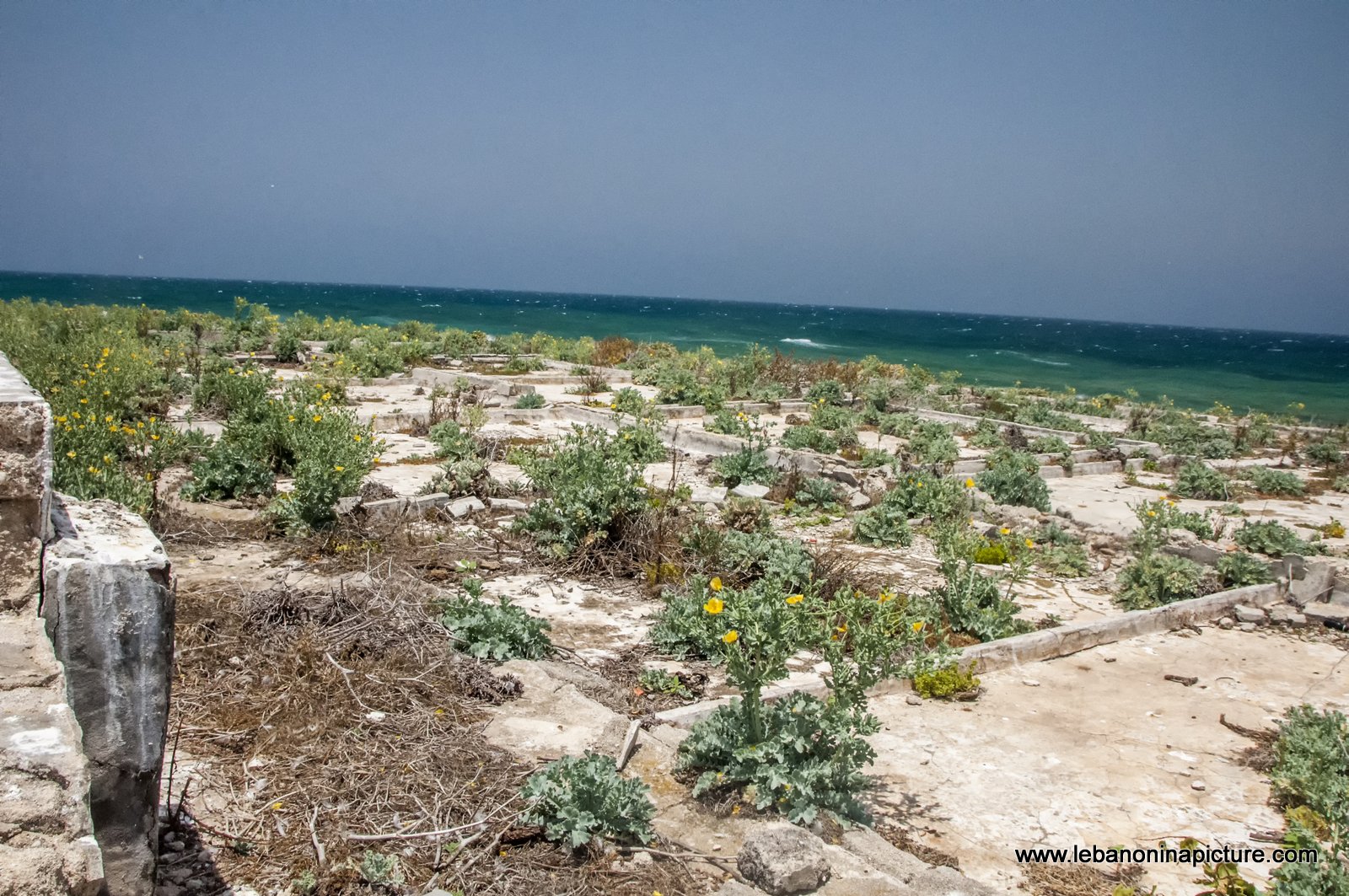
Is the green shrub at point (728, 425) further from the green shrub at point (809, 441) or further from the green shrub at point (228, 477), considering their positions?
the green shrub at point (228, 477)

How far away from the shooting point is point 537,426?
1484 centimetres

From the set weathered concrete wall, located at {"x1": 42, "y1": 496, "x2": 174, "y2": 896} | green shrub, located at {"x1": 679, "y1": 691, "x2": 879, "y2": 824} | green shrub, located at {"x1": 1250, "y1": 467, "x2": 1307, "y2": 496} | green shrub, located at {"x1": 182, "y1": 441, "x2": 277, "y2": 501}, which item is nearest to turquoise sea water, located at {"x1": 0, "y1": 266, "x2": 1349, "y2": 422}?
green shrub, located at {"x1": 1250, "y1": 467, "x2": 1307, "y2": 496}

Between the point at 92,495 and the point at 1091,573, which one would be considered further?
the point at 1091,573

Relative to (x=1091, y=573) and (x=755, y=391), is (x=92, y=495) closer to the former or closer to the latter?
(x=1091, y=573)

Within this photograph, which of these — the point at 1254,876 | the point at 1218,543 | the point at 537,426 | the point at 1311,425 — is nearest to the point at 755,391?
the point at 537,426

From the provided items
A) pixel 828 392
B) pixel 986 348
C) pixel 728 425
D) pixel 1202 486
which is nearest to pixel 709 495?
pixel 728 425

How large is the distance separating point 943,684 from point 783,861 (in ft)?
8.70

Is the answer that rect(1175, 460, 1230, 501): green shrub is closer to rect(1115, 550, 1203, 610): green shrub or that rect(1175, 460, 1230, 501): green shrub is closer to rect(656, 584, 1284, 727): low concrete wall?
rect(656, 584, 1284, 727): low concrete wall

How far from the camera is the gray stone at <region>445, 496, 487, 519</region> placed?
8727 millimetres

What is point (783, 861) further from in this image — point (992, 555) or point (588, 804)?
point (992, 555)

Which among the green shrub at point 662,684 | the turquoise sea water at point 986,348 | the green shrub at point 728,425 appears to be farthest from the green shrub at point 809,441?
the turquoise sea water at point 986,348

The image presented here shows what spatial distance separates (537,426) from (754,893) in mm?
11866

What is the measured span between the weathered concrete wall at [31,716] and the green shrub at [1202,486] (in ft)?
43.2

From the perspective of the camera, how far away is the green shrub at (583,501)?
7684 mm
